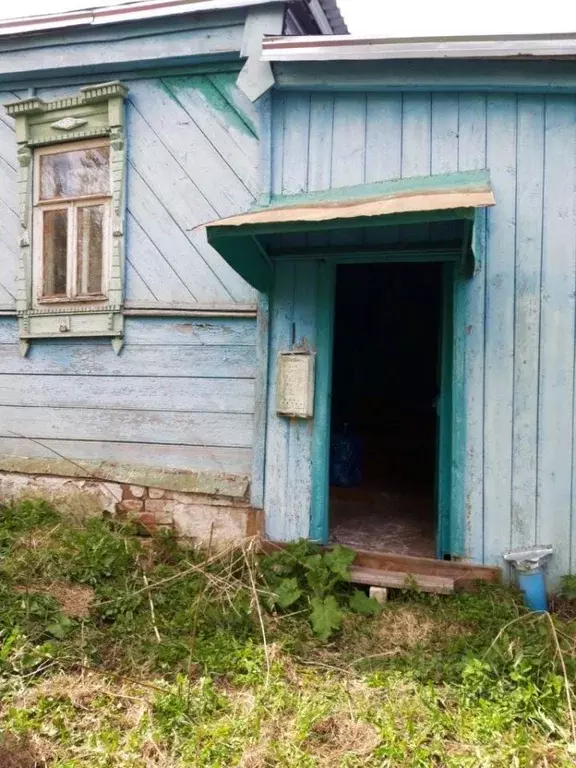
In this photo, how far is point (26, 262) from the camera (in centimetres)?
520

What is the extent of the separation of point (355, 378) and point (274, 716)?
22.7 feet

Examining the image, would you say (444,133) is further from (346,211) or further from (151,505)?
(151,505)

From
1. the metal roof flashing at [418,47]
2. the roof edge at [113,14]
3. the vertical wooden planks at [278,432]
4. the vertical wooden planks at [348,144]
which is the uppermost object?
the roof edge at [113,14]

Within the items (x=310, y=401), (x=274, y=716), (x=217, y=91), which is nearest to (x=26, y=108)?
(x=217, y=91)

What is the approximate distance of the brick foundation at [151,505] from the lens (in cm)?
455

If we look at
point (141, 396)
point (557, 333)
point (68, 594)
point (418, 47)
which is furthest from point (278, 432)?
point (418, 47)

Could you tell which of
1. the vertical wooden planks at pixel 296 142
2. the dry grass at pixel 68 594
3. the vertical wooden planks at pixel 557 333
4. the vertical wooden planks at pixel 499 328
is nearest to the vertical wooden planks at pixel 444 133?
the vertical wooden planks at pixel 499 328

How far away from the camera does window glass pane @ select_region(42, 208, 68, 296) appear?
204 inches

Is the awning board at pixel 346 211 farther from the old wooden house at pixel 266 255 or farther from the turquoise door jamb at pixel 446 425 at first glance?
the turquoise door jamb at pixel 446 425

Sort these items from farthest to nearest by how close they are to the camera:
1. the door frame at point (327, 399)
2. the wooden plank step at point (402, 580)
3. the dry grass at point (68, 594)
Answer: the door frame at point (327, 399) → the wooden plank step at point (402, 580) → the dry grass at point (68, 594)

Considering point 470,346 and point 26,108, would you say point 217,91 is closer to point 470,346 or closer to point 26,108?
point 26,108

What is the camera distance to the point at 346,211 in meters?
3.48

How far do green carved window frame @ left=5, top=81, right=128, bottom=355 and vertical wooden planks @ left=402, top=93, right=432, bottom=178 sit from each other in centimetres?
232

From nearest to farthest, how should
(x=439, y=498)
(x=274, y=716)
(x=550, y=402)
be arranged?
(x=274, y=716) < (x=550, y=402) < (x=439, y=498)
